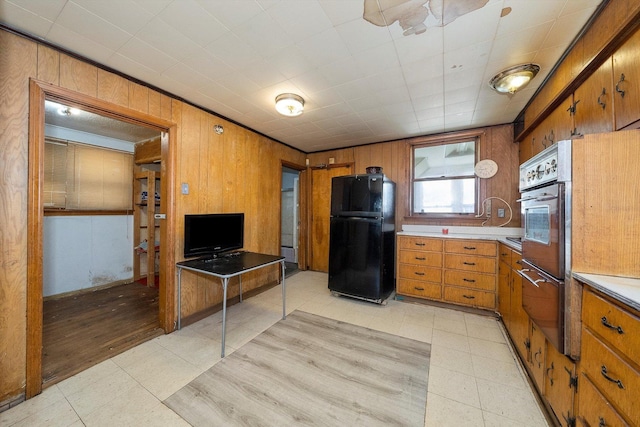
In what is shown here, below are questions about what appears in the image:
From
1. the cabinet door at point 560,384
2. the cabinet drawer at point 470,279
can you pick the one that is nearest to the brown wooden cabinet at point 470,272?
the cabinet drawer at point 470,279

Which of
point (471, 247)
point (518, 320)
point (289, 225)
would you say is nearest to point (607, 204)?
point (518, 320)

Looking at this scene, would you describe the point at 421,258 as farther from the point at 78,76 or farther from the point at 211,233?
the point at 78,76

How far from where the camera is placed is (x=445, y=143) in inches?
140

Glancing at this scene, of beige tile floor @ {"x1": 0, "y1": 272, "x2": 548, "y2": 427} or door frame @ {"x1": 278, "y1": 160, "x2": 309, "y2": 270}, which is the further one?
door frame @ {"x1": 278, "y1": 160, "x2": 309, "y2": 270}

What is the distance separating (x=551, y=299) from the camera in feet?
3.96

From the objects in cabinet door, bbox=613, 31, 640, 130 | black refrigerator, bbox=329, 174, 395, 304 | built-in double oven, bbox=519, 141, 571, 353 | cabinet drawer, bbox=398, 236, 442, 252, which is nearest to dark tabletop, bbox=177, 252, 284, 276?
black refrigerator, bbox=329, 174, 395, 304

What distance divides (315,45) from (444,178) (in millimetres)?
2876

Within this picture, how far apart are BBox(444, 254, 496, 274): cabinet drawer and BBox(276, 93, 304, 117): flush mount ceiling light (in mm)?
2654

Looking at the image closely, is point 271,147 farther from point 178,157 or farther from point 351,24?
point 351,24

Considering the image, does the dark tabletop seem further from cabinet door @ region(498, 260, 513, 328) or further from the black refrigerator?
cabinet door @ region(498, 260, 513, 328)

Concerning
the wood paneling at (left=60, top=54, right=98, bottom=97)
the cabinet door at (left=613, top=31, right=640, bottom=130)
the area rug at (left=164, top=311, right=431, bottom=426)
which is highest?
the wood paneling at (left=60, top=54, right=98, bottom=97)

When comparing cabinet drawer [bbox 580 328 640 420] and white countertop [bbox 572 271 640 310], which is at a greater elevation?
white countertop [bbox 572 271 640 310]

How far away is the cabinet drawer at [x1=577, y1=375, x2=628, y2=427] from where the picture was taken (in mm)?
855

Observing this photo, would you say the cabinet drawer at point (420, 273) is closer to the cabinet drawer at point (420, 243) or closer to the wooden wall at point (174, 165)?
the cabinet drawer at point (420, 243)
